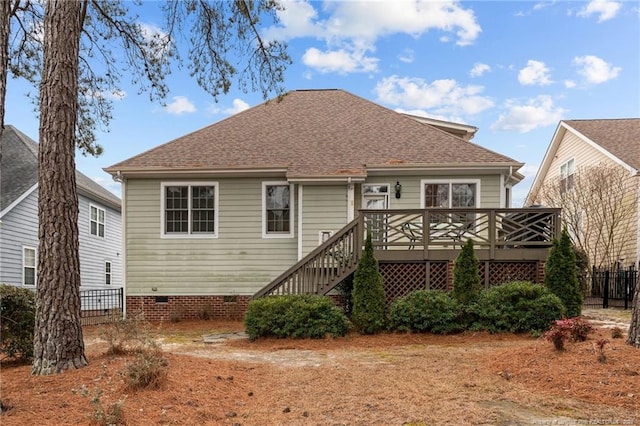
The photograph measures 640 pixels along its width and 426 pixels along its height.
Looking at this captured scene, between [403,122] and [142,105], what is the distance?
786 centimetres

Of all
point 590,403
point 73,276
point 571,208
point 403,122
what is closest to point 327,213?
point 403,122

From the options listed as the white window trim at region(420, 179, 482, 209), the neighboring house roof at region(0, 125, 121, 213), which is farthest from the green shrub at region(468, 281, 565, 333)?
the neighboring house roof at region(0, 125, 121, 213)

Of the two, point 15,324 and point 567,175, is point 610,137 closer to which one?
point 567,175

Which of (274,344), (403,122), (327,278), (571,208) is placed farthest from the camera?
(571,208)

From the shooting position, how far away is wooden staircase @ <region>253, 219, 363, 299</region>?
383 inches

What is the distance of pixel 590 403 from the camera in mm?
4184

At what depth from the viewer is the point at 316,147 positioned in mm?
12914

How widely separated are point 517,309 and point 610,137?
45.6ft

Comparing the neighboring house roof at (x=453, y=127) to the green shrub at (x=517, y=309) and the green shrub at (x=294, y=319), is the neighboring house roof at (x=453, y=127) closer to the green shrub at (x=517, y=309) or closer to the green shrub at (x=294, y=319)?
the green shrub at (x=517, y=309)

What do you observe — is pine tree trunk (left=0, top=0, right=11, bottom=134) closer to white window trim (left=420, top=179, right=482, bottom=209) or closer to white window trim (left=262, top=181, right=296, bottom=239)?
white window trim (left=262, top=181, right=296, bottom=239)

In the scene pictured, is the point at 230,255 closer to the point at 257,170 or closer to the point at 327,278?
the point at 257,170

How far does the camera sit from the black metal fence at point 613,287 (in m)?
14.0

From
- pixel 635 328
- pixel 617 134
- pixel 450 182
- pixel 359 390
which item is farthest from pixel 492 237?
pixel 617 134

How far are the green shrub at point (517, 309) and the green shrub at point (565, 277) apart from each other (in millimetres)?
440
